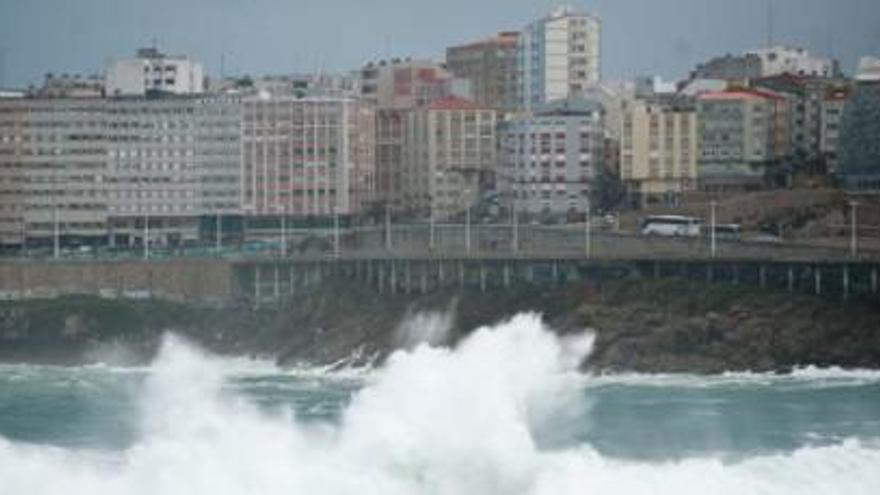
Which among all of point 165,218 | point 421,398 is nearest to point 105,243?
point 165,218

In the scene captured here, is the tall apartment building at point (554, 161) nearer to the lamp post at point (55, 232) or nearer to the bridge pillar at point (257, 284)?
the lamp post at point (55, 232)

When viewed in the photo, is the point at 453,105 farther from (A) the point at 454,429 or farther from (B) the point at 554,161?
(A) the point at 454,429

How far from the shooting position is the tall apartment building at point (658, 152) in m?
92.7

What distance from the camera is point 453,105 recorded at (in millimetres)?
98062

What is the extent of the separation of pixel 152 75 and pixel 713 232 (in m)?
36.8

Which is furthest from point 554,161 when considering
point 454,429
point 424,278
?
point 454,429

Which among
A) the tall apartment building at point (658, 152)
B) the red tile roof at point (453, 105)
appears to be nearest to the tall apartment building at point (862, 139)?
the tall apartment building at point (658, 152)

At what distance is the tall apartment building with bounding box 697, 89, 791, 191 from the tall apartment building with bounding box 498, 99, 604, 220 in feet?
13.8

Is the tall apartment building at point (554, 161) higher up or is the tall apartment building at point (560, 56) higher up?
the tall apartment building at point (560, 56)

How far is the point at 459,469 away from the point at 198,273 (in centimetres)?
4238

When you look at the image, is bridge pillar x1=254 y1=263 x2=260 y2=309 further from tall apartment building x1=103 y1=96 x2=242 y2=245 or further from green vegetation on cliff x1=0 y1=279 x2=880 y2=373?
tall apartment building x1=103 y1=96 x2=242 y2=245

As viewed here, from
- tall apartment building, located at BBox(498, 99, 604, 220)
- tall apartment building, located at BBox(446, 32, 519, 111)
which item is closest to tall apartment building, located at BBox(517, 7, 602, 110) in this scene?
tall apartment building, located at BBox(446, 32, 519, 111)

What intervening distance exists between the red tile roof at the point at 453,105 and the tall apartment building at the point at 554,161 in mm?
2850

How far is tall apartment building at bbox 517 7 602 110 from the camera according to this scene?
10831 centimetres
